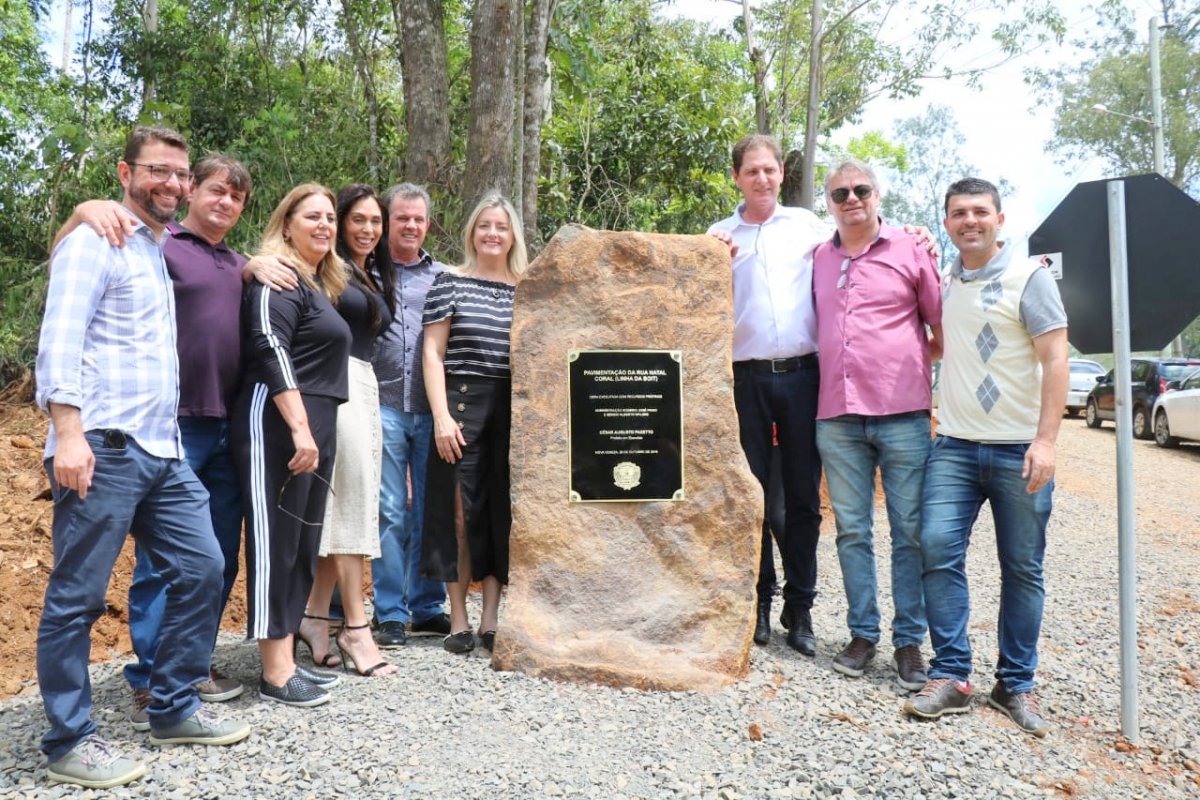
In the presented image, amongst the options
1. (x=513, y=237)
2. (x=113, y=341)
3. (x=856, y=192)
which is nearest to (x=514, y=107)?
(x=513, y=237)

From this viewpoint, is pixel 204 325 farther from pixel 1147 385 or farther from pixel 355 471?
pixel 1147 385

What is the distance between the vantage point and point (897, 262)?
4.14 m

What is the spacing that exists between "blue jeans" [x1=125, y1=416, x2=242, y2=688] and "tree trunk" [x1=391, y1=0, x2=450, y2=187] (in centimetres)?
424

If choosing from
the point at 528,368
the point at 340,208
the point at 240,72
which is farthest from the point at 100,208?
the point at 240,72

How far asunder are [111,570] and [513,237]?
2.24 meters

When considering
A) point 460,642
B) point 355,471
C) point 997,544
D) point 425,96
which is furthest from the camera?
point 425,96

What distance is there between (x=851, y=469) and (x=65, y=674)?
3.15 m

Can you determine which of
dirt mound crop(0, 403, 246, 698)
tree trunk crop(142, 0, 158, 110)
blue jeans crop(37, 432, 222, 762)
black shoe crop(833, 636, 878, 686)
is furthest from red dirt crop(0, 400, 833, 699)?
tree trunk crop(142, 0, 158, 110)

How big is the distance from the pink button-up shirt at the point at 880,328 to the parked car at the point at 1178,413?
Result: 13140 millimetres

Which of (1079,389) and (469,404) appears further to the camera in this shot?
(1079,389)

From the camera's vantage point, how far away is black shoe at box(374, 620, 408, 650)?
14.4ft

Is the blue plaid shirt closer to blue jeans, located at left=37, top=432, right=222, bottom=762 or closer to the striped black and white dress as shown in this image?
blue jeans, located at left=37, top=432, right=222, bottom=762

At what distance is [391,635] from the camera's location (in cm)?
443

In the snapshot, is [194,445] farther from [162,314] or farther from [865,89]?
[865,89]
